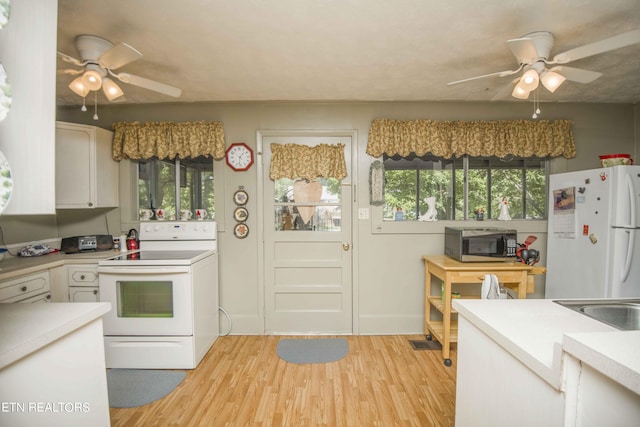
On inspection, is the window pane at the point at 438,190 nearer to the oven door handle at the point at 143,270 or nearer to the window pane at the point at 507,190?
the window pane at the point at 507,190

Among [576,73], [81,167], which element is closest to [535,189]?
[576,73]

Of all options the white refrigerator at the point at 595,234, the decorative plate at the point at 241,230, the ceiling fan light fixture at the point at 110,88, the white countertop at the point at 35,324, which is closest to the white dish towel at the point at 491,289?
the white refrigerator at the point at 595,234

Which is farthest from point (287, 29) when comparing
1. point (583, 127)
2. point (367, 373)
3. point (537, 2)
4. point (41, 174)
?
point (583, 127)

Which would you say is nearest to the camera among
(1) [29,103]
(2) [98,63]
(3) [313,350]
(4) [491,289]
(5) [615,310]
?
(1) [29,103]

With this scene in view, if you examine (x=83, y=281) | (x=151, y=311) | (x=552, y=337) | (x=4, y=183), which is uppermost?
(x=4, y=183)

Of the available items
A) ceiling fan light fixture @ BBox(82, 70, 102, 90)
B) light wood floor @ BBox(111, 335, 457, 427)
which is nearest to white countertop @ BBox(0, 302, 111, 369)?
light wood floor @ BBox(111, 335, 457, 427)

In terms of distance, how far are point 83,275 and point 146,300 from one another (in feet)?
1.91

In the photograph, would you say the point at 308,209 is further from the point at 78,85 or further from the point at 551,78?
the point at 551,78

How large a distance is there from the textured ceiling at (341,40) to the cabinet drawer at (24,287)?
5.19 feet

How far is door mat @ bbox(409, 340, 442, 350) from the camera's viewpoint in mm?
2834

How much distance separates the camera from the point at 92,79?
6.34 feet

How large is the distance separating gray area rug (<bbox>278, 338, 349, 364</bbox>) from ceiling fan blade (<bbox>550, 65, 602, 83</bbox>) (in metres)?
2.67

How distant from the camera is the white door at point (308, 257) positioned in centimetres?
318

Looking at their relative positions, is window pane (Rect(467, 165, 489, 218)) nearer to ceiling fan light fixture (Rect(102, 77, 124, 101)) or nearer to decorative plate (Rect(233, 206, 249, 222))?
decorative plate (Rect(233, 206, 249, 222))
